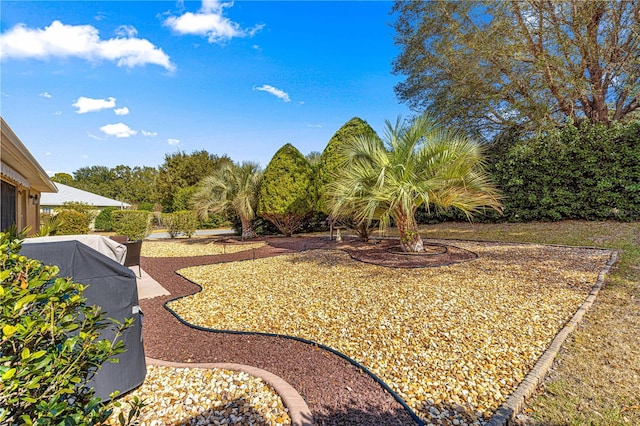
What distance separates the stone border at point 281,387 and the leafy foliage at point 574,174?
Result: 11.7 m

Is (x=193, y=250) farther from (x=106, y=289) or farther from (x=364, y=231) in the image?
(x=106, y=289)

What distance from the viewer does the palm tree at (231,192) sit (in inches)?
477

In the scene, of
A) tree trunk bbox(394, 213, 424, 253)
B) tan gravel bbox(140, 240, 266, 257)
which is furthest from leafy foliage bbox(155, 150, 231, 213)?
tree trunk bbox(394, 213, 424, 253)

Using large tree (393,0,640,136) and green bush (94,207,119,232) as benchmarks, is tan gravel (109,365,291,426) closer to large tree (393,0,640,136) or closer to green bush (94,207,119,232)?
large tree (393,0,640,136)

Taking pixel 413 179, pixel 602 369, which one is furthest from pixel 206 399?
pixel 413 179

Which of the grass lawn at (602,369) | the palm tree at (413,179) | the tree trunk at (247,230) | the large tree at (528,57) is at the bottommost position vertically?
the grass lawn at (602,369)

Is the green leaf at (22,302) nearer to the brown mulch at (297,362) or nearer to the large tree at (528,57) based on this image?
the brown mulch at (297,362)

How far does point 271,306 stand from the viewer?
4.26 meters

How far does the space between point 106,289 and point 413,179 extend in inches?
223

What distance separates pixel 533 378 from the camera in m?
2.54

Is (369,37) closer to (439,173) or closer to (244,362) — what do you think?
(439,173)

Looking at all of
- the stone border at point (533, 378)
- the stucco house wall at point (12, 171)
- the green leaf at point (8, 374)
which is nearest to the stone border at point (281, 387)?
the stone border at point (533, 378)

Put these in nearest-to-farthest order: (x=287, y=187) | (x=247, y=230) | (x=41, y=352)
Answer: (x=41, y=352), (x=287, y=187), (x=247, y=230)

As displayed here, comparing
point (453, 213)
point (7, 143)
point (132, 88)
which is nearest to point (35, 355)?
point (7, 143)
